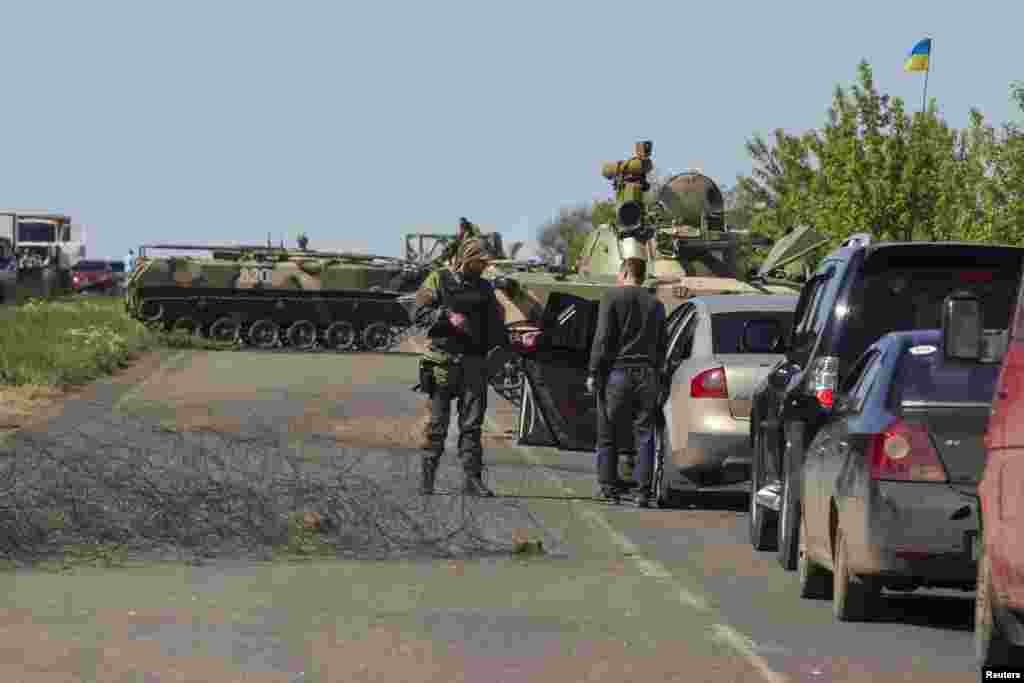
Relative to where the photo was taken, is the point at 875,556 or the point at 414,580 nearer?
the point at 875,556

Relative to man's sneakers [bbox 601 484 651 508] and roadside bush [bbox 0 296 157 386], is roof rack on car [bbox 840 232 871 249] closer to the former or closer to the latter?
man's sneakers [bbox 601 484 651 508]

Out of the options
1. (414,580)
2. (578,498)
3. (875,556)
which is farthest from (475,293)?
(875,556)

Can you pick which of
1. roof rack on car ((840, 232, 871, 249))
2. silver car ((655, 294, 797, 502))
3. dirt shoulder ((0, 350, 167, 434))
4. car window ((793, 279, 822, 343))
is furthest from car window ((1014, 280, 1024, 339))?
dirt shoulder ((0, 350, 167, 434))

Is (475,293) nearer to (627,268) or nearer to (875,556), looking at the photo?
(627,268)

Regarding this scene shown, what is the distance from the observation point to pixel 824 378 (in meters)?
13.0

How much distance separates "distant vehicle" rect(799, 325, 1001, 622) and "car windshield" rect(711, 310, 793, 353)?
5.52 metres

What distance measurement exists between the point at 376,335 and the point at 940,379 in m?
42.0

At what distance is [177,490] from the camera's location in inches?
556

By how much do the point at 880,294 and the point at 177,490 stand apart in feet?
13.1

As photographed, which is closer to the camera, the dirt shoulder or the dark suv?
the dark suv

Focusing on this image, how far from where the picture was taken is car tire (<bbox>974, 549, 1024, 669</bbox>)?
8.76 m

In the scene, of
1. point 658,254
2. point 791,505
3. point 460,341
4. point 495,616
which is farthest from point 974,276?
point 658,254

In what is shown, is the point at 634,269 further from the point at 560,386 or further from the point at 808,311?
the point at 808,311

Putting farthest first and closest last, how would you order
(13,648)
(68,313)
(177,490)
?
(68,313)
(177,490)
(13,648)
